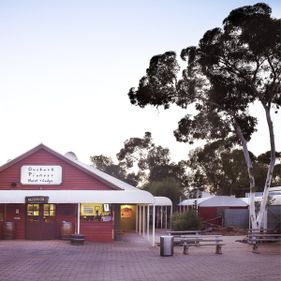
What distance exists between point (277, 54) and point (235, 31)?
239cm

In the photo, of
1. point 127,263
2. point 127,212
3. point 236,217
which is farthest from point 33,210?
point 236,217

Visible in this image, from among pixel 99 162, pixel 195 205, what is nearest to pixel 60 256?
pixel 195 205

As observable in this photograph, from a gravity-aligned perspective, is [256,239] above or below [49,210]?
below

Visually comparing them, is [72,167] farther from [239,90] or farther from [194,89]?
[239,90]

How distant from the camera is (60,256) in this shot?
2059 cm

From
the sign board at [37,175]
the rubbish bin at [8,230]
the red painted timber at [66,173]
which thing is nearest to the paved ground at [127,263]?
the rubbish bin at [8,230]

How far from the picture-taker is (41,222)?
96.2 feet

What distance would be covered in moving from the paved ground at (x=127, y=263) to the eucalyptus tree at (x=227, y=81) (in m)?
7.81

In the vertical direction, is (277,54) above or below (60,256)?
above

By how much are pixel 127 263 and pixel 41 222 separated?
11.8 meters

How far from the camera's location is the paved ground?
1495 centimetres

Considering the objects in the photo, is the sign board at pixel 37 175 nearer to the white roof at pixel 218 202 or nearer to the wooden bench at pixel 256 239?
the wooden bench at pixel 256 239

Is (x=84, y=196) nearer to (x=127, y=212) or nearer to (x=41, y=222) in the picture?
(x=41, y=222)

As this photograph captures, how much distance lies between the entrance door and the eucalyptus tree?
7.37m
